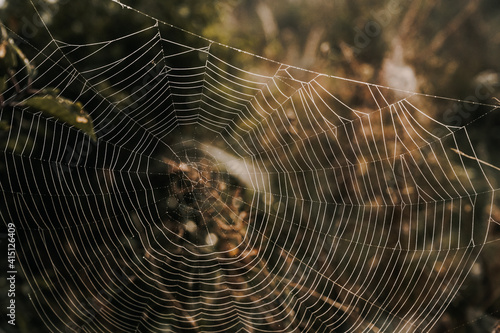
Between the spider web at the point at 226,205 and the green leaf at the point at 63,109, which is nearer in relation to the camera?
the green leaf at the point at 63,109

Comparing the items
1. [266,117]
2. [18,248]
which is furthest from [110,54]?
[18,248]

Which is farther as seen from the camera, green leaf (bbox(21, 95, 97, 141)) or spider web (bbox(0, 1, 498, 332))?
spider web (bbox(0, 1, 498, 332))

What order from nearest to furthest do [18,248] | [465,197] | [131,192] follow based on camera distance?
[18,248], [465,197], [131,192]

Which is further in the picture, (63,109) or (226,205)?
(226,205)

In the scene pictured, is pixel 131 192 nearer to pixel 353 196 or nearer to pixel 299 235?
pixel 299 235
